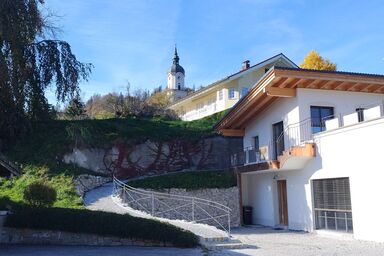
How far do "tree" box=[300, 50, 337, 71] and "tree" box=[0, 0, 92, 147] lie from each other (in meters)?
28.3

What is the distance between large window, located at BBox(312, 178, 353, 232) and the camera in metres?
16.8

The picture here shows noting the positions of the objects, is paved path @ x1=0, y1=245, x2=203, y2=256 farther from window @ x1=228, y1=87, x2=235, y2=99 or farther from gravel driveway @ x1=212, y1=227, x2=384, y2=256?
window @ x1=228, y1=87, x2=235, y2=99

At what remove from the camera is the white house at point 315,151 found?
15547mm

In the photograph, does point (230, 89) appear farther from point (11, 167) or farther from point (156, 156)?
point (11, 167)

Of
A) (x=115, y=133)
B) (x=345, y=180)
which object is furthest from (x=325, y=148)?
(x=115, y=133)

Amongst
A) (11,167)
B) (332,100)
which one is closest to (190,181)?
(332,100)

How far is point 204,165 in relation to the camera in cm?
2941

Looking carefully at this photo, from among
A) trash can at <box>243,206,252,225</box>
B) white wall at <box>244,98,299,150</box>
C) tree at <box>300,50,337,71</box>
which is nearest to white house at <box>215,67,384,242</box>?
white wall at <box>244,98,299,150</box>

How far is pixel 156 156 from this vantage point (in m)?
28.5

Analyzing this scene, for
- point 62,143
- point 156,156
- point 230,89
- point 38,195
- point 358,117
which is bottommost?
point 38,195

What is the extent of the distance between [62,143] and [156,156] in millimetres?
5940

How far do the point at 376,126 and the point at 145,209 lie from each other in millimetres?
11443

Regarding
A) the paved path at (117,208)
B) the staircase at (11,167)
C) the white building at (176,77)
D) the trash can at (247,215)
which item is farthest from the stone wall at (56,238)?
the white building at (176,77)

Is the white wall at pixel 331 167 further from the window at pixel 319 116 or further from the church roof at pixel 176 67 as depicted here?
the church roof at pixel 176 67
